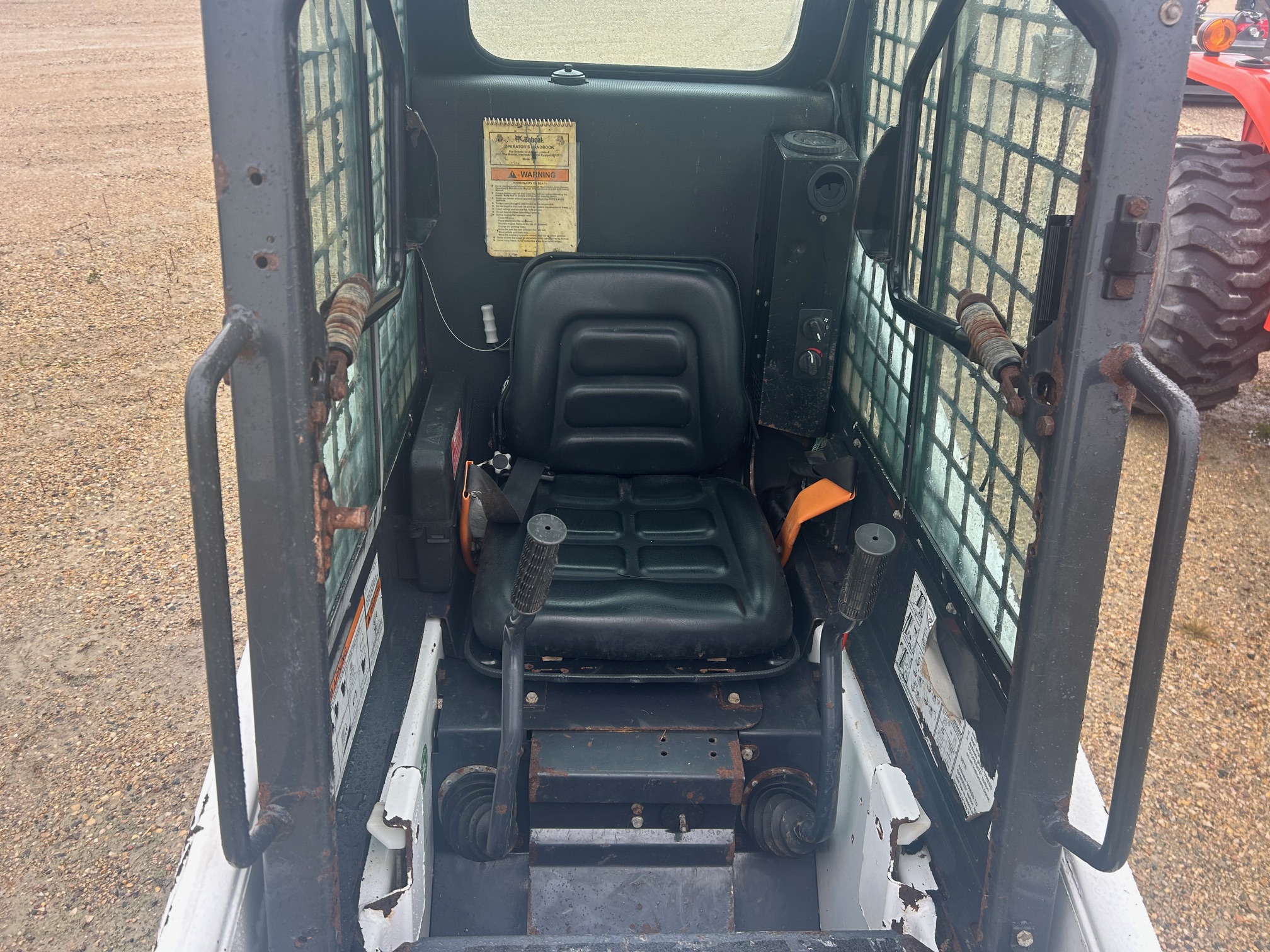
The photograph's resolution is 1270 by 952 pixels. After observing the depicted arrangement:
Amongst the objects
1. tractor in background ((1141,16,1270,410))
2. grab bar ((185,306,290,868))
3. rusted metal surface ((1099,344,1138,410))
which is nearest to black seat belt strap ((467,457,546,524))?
grab bar ((185,306,290,868))

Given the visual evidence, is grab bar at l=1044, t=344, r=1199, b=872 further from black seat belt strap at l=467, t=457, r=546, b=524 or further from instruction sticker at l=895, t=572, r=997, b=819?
black seat belt strap at l=467, t=457, r=546, b=524

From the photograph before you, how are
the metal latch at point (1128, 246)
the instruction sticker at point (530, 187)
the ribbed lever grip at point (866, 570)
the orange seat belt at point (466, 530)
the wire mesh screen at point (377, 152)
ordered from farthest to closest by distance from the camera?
the instruction sticker at point (530, 187) < the orange seat belt at point (466, 530) < the wire mesh screen at point (377, 152) < the ribbed lever grip at point (866, 570) < the metal latch at point (1128, 246)

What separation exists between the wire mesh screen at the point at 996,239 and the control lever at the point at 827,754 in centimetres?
13

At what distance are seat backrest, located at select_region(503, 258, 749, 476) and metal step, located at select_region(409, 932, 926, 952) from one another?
109 cm

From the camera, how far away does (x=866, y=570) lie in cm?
141

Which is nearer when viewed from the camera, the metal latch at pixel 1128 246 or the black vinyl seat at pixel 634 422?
the metal latch at pixel 1128 246

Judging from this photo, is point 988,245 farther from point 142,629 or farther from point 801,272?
point 142,629

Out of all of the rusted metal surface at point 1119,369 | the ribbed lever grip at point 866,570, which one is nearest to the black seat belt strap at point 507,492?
the ribbed lever grip at point 866,570

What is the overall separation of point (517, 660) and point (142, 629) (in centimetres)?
172

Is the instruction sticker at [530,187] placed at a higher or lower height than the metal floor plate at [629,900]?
higher

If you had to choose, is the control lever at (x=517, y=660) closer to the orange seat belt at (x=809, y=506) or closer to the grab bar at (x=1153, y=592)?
the orange seat belt at (x=809, y=506)

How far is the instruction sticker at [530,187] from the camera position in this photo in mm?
2158

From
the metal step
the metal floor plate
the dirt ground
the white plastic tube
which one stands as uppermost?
the white plastic tube

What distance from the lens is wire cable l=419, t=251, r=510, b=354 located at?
222 cm
